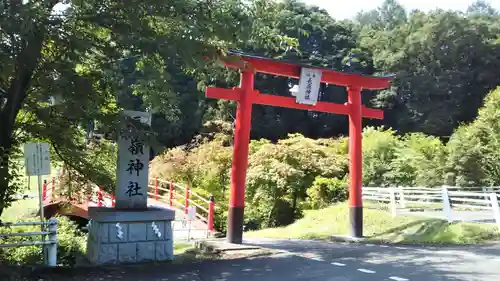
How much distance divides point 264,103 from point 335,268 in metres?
5.16

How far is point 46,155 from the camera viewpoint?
7863mm

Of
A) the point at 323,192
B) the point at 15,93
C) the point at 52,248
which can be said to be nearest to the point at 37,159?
the point at 15,93

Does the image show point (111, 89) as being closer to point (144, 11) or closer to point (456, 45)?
point (144, 11)

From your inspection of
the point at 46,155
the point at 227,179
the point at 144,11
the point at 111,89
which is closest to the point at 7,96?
the point at 46,155

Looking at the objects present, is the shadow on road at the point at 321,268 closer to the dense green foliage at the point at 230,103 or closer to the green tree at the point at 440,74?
the dense green foliage at the point at 230,103

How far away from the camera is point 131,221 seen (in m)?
8.20

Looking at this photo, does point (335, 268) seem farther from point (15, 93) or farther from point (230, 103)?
point (230, 103)

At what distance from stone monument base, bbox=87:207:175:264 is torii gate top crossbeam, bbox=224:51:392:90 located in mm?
3667

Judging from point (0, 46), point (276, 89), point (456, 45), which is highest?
point (456, 45)

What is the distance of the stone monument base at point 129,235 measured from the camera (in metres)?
8.03

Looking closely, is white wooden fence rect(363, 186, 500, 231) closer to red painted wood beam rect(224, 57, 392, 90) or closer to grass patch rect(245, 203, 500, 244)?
grass patch rect(245, 203, 500, 244)

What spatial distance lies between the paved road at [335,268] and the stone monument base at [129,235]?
439mm

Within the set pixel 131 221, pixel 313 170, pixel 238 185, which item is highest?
pixel 313 170

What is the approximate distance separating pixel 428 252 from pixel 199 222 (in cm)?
811
